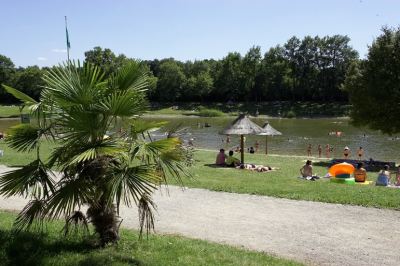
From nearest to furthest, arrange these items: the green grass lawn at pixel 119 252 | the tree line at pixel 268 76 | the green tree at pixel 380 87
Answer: the green grass lawn at pixel 119 252
the green tree at pixel 380 87
the tree line at pixel 268 76

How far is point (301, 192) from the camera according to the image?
1202cm

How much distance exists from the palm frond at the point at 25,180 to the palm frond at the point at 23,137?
420 millimetres

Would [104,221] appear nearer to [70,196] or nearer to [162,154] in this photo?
[70,196]

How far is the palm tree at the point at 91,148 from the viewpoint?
19.9 feet

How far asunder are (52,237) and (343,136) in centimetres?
4542

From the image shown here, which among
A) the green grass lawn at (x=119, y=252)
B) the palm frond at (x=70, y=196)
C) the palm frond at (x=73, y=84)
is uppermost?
the palm frond at (x=73, y=84)

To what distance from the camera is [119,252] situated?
6875 millimetres

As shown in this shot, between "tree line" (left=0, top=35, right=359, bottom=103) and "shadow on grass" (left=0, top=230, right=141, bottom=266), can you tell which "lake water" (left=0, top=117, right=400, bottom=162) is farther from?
"tree line" (left=0, top=35, right=359, bottom=103)

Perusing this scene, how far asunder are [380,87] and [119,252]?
2502cm

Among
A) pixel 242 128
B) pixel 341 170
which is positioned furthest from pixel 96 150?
pixel 242 128

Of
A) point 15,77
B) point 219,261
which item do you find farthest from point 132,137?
point 15,77

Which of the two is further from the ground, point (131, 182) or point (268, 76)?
point (268, 76)

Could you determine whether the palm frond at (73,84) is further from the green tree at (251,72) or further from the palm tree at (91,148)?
the green tree at (251,72)

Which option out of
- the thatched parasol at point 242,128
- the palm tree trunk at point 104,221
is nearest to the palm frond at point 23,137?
the palm tree trunk at point 104,221
